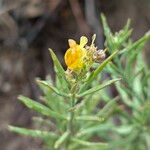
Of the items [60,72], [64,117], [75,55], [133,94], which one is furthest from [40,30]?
[75,55]

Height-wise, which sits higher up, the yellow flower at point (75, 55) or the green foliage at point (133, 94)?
the green foliage at point (133, 94)

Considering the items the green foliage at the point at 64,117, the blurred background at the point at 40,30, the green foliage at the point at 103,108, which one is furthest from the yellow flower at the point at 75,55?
the blurred background at the point at 40,30

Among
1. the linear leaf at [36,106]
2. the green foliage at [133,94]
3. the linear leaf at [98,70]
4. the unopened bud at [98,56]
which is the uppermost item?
the green foliage at [133,94]

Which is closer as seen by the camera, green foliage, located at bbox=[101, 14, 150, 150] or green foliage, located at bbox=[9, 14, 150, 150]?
green foliage, located at bbox=[9, 14, 150, 150]

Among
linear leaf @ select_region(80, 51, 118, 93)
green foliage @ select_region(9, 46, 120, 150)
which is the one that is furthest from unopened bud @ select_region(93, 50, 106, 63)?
green foliage @ select_region(9, 46, 120, 150)

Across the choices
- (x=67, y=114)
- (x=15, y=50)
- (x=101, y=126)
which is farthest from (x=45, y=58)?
(x=67, y=114)

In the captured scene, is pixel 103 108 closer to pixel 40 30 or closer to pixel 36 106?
pixel 36 106

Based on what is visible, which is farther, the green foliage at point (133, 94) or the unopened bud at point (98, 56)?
the green foliage at point (133, 94)

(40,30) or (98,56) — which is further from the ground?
(40,30)

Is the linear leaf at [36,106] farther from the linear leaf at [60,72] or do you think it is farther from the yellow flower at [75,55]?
the yellow flower at [75,55]

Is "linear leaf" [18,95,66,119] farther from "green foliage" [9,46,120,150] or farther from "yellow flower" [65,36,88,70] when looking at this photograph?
"yellow flower" [65,36,88,70]
